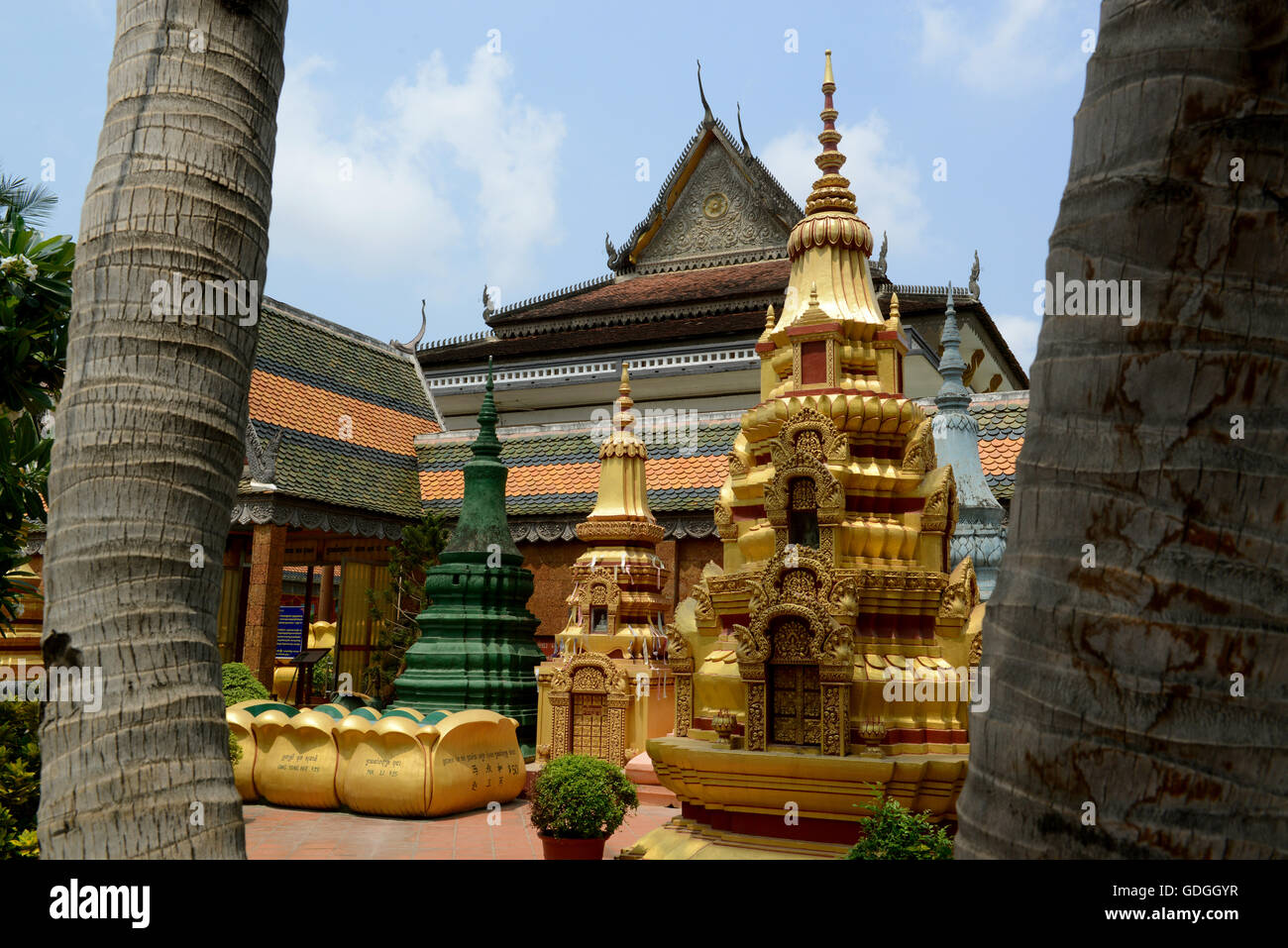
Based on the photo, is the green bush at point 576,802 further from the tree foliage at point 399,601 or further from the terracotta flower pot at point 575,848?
the tree foliage at point 399,601

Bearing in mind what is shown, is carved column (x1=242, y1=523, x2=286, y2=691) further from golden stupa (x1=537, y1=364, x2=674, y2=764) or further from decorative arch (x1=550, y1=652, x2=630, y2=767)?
decorative arch (x1=550, y1=652, x2=630, y2=767)

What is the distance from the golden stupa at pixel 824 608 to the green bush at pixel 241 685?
908 centimetres

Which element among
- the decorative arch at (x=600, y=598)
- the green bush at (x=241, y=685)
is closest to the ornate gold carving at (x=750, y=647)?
the decorative arch at (x=600, y=598)

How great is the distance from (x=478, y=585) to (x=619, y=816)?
7.88m

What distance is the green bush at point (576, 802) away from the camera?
8.83 metres

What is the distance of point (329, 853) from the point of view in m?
10.0

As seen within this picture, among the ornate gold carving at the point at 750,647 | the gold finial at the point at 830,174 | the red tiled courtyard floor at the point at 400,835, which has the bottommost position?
the red tiled courtyard floor at the point at 400,835

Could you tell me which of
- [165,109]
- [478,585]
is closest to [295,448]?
[478,585]

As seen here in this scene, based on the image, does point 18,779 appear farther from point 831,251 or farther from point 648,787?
point 831,251

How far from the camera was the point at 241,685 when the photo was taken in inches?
613

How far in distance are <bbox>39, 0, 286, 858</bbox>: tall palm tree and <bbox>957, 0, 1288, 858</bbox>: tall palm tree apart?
1.97m

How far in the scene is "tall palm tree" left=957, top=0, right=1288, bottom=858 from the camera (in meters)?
1.80

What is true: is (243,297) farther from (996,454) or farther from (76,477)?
(996,454)

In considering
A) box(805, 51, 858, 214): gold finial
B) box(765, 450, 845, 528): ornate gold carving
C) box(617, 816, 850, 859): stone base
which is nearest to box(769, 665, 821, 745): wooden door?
box(617, 816, 850, 859): stone base
